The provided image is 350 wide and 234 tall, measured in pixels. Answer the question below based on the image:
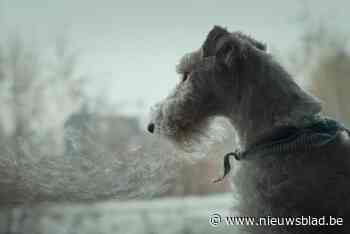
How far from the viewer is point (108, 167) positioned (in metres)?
1.11

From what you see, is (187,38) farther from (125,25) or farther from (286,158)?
(286,158)

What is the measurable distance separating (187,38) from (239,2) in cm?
16

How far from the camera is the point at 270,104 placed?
2.97 ft

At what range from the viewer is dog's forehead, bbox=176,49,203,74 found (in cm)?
99

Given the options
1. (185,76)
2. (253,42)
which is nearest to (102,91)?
(185,76)

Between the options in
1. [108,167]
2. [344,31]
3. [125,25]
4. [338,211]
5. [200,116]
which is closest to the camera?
[338,211]

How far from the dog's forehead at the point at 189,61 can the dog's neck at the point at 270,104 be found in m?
0.11

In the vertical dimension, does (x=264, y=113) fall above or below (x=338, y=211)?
above

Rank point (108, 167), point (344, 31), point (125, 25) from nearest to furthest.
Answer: point (108, 167)
point (125, 25)
point (344, 31)

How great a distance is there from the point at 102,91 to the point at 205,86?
1.08ft

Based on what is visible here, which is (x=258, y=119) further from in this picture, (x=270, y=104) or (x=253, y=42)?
(x=253, y=42)

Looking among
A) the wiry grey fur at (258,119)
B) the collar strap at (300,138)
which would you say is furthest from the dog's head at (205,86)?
the collar strap at (300,138)

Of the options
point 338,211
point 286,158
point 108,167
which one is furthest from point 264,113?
point 108,167
